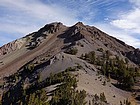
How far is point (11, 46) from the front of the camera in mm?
182500

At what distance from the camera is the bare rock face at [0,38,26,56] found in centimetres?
18000

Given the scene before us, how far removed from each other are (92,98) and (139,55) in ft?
284

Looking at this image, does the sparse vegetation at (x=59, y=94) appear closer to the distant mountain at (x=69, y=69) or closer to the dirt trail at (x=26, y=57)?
the distant mountain at (x=69, y=69)

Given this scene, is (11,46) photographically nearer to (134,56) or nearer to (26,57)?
(26,57)

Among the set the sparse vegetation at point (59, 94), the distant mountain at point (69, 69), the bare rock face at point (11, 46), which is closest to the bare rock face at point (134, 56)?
the distant mountain at point (69, 69)

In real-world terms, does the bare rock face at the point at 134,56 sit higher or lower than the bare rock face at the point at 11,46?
lower

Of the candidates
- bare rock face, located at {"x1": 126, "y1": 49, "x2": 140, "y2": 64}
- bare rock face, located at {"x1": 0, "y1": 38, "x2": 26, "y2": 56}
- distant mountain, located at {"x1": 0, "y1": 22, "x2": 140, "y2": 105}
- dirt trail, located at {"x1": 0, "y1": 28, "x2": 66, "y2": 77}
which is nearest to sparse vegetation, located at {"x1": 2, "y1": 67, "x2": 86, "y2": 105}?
distant mountain, located at {"x1": 0, "y1": 22, "x2": 140, "y2": 105}

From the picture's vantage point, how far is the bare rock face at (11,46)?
591 feet

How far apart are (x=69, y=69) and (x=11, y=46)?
87154 millimetres

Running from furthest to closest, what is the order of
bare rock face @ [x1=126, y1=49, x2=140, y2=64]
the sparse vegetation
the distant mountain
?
bare rock face @ [x1=126, y1=49, x2=140, y2=64], the distant mountain, the sparse vegetation

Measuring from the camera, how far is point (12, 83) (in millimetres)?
121562

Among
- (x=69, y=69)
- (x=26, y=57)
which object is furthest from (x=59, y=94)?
(x=26, y=57)

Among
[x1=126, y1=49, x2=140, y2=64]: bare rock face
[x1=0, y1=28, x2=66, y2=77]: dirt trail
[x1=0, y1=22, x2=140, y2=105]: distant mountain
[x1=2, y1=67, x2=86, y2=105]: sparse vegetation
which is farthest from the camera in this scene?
[x1=126, y1=49, x2=140, y2=64]: bare rock face

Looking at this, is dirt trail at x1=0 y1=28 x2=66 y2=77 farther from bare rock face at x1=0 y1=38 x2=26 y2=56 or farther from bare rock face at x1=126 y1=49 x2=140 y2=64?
bare rock face at x1=126 y1=49 x2=140 y2=64
